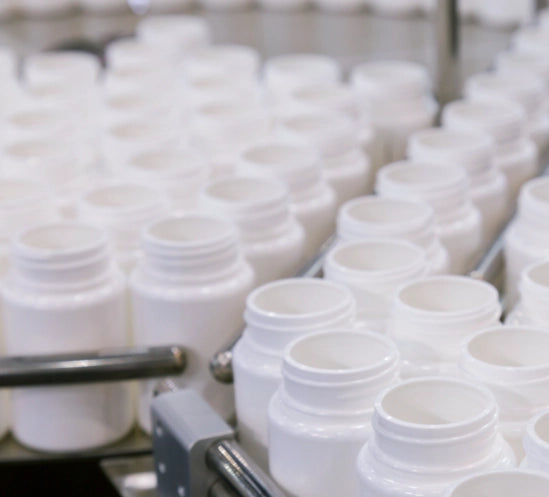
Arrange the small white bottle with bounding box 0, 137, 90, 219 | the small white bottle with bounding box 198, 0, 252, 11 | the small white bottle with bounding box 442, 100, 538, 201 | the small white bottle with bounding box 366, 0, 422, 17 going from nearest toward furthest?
the small white bottle with bounding box 0, 137, 90, 219 → the small white bottle with bounding box 442, 100, 538, 201 → the small white bottle with bounding box 366, 0, 422, 17 → the small white bottle with bounding box 198, 0, 252, 11

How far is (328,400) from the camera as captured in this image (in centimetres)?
85

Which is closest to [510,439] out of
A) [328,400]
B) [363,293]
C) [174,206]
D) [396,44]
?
[328,400]

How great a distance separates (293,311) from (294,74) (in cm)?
111

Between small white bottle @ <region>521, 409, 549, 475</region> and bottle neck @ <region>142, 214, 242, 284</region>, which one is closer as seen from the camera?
small white bottle @ <region>521, 409, 549, 475</region>

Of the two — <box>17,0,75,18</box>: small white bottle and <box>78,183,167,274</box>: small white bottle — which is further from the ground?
<box>17,0,75,18</box>: small white bottle

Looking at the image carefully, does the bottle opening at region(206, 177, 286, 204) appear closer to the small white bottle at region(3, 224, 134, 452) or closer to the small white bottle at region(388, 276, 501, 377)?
the small white bottle at region(3, 224, 134, 452)

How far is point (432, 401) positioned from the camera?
32.3 inches

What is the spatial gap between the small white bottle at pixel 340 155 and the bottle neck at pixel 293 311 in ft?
1.71

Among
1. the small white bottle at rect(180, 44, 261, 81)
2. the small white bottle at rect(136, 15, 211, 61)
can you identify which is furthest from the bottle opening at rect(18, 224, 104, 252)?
the small white bottle at rect(136, 15, 211, 61)

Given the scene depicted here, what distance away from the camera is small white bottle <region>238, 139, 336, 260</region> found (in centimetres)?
141

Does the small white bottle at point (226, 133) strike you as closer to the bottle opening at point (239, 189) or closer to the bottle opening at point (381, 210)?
the bottle opening at point (239, 189)

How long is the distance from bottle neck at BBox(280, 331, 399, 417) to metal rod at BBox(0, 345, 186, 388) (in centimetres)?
27

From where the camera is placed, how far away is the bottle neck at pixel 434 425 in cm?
75

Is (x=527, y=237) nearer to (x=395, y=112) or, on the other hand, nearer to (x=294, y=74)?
(x=395, y=112)
